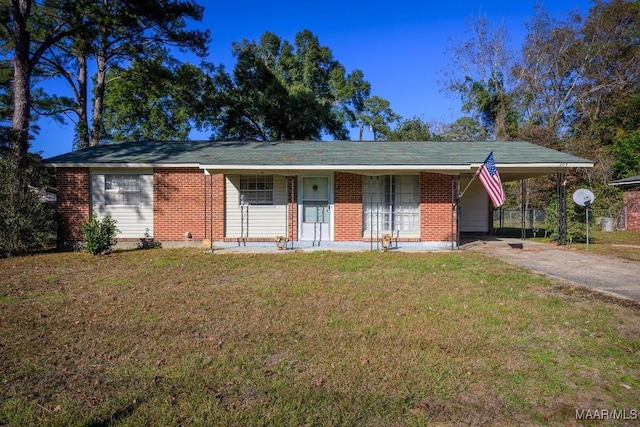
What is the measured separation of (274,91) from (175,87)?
21.9 ft

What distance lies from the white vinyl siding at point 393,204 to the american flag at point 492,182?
261 centimetres

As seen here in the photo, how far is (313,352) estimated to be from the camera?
4.25 metres

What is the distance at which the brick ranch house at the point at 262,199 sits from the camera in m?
12.6

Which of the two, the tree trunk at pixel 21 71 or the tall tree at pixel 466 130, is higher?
the tall tree at pixel 466 130

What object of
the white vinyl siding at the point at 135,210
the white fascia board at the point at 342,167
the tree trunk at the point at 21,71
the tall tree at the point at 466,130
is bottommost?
the white vinyl siding at the point at 135,210

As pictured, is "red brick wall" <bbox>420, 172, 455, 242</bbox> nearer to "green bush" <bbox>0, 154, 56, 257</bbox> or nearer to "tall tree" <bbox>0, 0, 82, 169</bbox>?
"green bush" <bbox>0, 154, 56, 257</bbox>

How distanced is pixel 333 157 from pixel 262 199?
2770 mm

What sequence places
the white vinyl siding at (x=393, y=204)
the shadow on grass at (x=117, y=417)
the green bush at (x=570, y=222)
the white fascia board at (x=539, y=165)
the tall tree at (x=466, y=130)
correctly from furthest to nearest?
the tall tree at (x=466, y=130) → the green bush at (x=570, y=222) → the white vinyl siding at (x=393, y=204) → the white fascia board at (x=539, y=165) → the shadow on grass at (x=117, y=417)

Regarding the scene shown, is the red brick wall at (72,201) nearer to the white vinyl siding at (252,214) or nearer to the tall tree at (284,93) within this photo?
the white vinyl siding at (252,214)

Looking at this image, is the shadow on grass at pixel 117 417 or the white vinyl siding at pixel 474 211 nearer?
the shadow on grass at pixel 117 417

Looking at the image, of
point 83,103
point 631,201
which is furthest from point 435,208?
point 83,103

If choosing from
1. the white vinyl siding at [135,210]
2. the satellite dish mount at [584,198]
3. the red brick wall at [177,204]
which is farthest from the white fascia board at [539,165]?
the white vinyl siding at [135,210]

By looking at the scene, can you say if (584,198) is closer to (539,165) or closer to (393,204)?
(539,165)

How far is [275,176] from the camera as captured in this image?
515 inches
